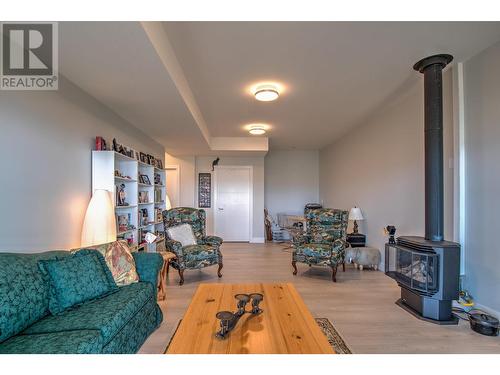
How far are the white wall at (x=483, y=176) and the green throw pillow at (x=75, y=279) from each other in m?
3.26

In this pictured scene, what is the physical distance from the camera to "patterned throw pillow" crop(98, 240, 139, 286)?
6.93ft

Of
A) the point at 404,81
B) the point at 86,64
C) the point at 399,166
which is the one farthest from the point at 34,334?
the point at 399,166

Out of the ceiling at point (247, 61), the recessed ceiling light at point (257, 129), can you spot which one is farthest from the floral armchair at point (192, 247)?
the recessed ceiling light at point (257, 129)

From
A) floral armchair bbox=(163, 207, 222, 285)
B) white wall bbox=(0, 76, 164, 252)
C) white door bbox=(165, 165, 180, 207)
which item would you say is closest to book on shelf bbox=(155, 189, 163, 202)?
floral armchair bbox=(163, 207, 222, 285)

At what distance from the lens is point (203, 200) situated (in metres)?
6.95

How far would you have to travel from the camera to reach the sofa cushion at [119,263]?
83.1 inches

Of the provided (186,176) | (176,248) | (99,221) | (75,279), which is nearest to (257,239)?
(186,176)

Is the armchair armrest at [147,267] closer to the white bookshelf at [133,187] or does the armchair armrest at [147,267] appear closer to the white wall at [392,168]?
the white bookshelf at [133,187]

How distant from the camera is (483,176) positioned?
2.49 m

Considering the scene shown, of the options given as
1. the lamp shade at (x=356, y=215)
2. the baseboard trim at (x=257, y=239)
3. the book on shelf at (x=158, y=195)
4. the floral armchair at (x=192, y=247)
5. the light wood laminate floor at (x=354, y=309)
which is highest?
the book on shelf at (x=158, y=195)

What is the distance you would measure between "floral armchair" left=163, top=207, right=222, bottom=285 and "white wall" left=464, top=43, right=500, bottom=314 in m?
2.98

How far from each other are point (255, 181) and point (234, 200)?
75 cm

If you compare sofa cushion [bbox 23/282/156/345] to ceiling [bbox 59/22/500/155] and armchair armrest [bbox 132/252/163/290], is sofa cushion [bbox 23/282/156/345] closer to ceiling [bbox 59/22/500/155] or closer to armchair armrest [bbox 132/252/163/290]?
armchair armrest [bbox 132/252/163/290]

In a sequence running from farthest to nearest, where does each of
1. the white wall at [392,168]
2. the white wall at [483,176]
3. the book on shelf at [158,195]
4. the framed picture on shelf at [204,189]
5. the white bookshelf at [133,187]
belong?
1. the framed picture on shelf at [204,189]
2. the book on shelf at [158,195]
3. the white wall at [392,168]
4. the white bookshelf at [133,187]
5. the white wall at [483,176]
